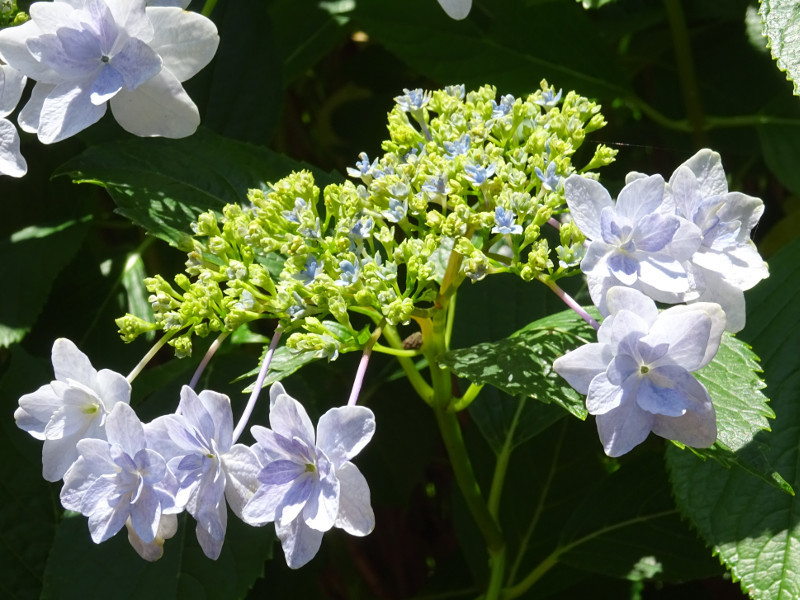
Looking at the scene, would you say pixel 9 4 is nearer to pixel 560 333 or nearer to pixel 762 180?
pixel 560 333

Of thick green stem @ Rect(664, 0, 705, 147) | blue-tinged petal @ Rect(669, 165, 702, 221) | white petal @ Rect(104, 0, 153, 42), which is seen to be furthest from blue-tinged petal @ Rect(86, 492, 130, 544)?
thick green stem @ Rect(664, 0, 705, 147)

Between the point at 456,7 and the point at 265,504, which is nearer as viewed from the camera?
the point at 265,504

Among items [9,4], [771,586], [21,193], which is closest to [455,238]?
[771,586]

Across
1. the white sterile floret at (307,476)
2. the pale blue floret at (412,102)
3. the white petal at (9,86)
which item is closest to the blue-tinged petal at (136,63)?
the white petal at (9,86)

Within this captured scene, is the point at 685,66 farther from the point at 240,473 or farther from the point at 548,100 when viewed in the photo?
the point at 240,473

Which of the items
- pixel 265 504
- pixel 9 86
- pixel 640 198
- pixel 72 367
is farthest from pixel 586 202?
pixel 9 86
